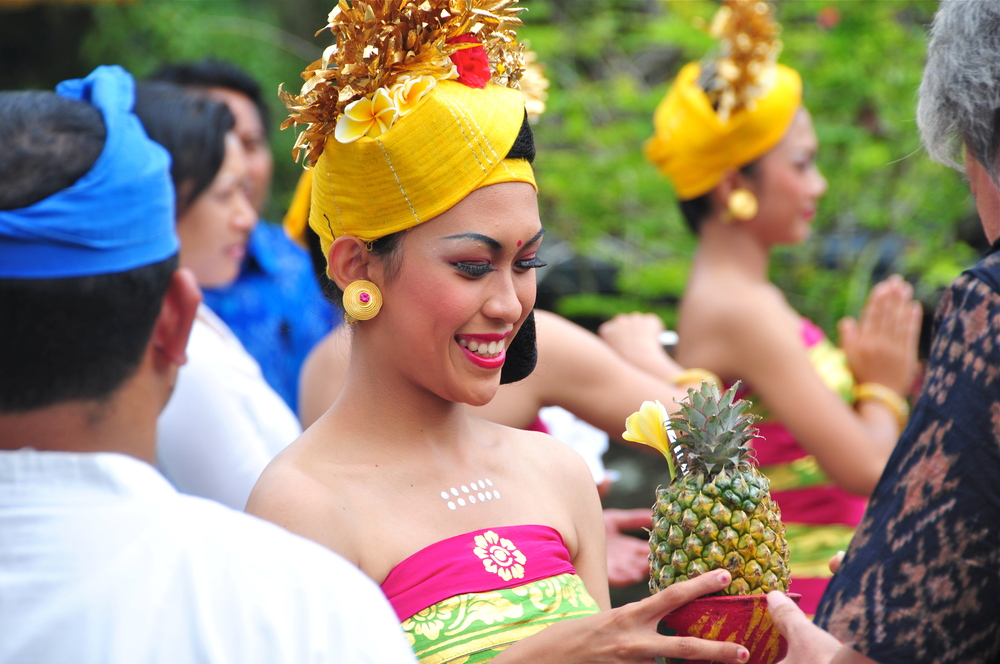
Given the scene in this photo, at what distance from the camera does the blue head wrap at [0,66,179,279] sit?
145 centimetres

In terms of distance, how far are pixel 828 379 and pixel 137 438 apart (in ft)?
11.5

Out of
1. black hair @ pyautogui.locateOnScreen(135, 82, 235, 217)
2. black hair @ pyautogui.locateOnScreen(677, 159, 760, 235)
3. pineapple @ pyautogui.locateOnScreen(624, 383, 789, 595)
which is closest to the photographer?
pineapple @ pyautogui.locateOnScreen(624, 383, 789, 595)

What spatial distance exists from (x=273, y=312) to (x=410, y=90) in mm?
3034

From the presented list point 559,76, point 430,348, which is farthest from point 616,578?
point 559,76

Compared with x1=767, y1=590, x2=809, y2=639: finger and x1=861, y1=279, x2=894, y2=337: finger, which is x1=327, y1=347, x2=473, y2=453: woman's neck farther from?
x1=861, y1=279, x2=894, y2=337: finger

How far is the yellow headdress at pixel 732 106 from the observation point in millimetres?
4453

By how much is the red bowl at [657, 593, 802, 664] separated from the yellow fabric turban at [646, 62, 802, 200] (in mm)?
2899

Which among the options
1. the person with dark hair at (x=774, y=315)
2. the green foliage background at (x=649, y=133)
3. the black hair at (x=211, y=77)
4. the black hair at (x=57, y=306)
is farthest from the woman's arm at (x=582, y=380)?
the green foliage background at (x=649, y=133)

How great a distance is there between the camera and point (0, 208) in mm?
1440

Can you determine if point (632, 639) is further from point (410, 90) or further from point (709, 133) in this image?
point (709, 133)

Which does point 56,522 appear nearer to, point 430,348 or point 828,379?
point 430,348

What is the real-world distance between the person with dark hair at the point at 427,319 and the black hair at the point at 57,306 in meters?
0.60

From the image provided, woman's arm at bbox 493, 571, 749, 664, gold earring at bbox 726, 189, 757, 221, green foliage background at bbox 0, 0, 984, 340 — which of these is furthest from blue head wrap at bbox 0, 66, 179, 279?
green foliage background at bbox 0, 0, 984, 340

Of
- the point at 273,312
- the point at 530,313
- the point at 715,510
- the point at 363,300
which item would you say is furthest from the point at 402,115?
the point at 273,312
